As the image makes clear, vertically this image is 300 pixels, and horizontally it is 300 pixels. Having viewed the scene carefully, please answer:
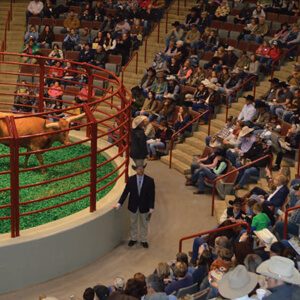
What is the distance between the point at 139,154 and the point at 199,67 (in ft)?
19.6

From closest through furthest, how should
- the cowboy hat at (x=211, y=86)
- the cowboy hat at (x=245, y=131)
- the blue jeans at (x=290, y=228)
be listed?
the blue jeans at (x=290, y=228)
the cowboy hat at (x=245, y=131)
the cowboy hat at (x=211, y=86)

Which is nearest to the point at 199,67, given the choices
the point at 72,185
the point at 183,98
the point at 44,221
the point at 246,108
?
the point at 183,98

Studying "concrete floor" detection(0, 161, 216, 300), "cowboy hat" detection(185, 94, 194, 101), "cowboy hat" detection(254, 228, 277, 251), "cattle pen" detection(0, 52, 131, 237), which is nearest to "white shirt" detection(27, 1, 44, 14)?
"cowboy hat" detection(185, 94, 194, 101)

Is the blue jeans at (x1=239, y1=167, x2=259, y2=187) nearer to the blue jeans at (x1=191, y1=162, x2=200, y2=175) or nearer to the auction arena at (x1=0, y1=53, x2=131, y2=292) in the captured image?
the blue jeans at (x1=191, y1=162, x2=200, y2=175)

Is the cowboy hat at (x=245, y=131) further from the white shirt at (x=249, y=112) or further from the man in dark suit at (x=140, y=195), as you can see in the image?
the man in dark suit at (x=140, y=195)

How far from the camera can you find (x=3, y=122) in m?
11.9

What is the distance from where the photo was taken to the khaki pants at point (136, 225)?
11.5 metres

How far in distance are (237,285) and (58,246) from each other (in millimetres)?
3983

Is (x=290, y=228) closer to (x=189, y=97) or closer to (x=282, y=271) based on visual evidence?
(x=282, y=271)

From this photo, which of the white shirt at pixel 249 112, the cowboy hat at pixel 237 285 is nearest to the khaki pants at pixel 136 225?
the cowboy hat at pixel 237 285

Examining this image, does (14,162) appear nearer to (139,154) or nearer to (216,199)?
(139,154)

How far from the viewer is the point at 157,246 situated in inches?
464

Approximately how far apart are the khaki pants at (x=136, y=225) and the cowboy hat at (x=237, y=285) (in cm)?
418

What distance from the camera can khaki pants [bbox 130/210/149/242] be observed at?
11.5m
